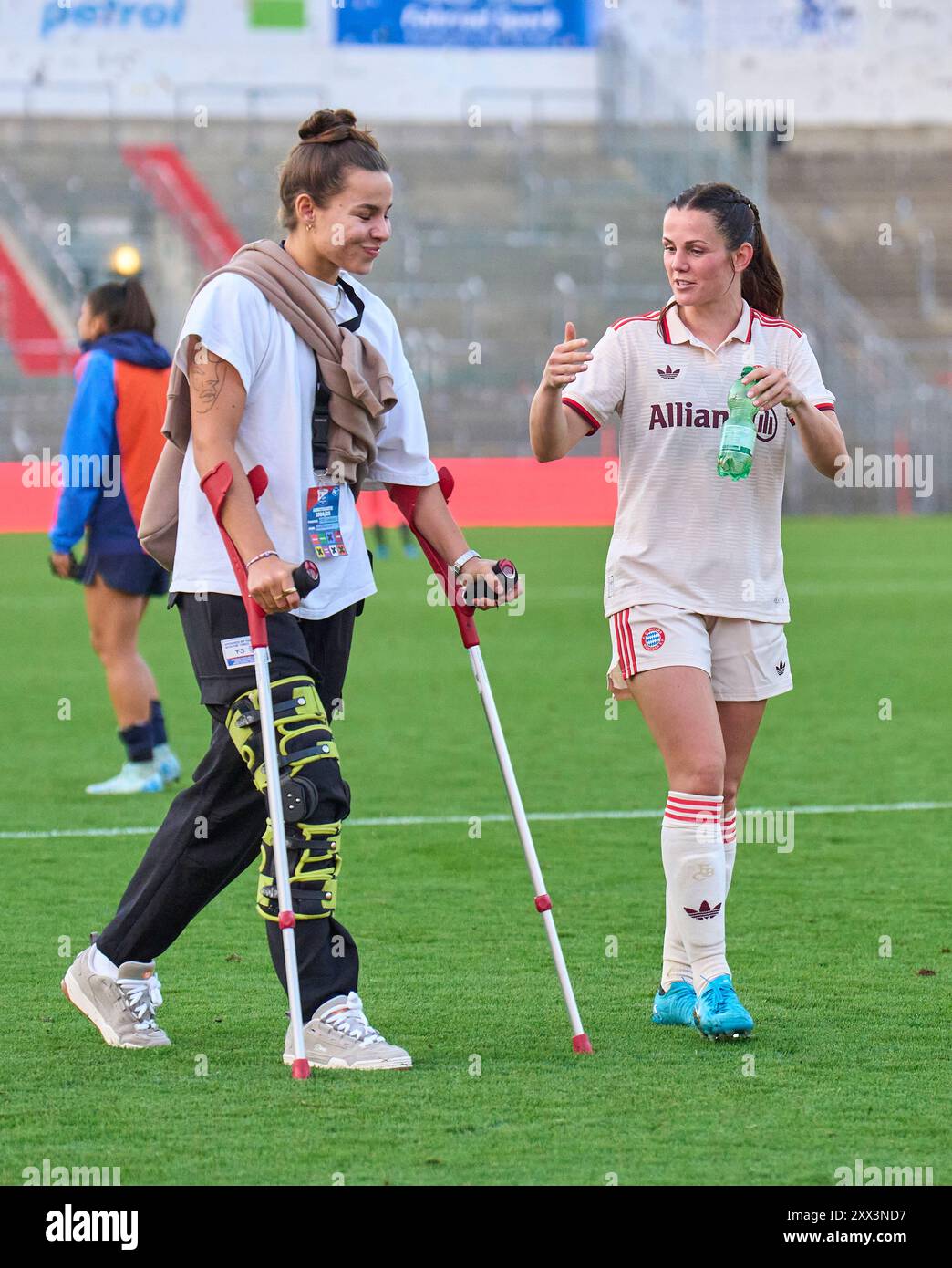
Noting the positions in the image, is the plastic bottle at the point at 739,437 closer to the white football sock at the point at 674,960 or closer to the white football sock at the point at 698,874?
the white football sock at the point at 698,874

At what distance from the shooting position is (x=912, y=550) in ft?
82.8

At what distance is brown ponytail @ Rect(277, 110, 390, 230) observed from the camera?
473 centimetres

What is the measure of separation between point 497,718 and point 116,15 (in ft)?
117

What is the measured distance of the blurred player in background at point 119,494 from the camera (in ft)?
29.9

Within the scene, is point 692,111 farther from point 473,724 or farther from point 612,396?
point 612,396

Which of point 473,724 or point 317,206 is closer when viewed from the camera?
point 317,206

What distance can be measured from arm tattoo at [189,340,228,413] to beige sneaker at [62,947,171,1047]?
1.36 m

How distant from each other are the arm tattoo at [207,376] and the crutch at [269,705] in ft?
0.52

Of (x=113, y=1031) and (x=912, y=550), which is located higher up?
(x=912, y=550)

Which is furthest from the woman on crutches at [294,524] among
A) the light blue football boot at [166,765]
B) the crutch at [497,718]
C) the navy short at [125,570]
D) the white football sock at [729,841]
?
the light blue football boot at [166,765]

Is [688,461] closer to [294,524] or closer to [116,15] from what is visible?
[294,524]

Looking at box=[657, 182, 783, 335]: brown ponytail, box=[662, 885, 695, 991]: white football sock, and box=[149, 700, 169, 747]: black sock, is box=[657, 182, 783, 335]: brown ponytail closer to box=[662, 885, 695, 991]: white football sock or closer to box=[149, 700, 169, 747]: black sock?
box=[662, 885, 695, 991]: white football sock

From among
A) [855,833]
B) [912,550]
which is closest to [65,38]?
[912,550]
